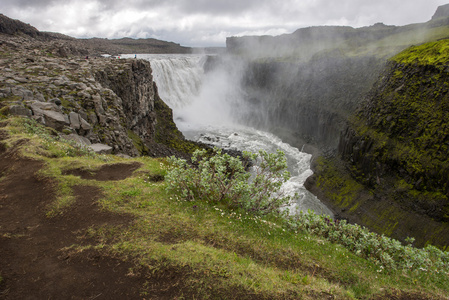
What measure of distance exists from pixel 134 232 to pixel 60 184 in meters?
4.91

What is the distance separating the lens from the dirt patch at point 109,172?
1159 centimetres

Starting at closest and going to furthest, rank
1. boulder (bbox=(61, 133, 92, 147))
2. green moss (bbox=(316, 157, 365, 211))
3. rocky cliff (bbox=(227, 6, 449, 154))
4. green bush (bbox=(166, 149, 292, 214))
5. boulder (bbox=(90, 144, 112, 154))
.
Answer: green bush (bbox=(166, 149, 292, 214)) → boulder (bbox=(61, 133, 92, 147)) → boulder (bbox=(90, 144, 112, 154)) → green moss (bbox=(316, 157, 365, 211)) → rocky cliff (bbox=(227, 6, 449, 154))

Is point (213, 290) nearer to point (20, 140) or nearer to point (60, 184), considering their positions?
point (60, 184)

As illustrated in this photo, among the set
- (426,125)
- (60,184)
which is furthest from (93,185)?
(426,125)

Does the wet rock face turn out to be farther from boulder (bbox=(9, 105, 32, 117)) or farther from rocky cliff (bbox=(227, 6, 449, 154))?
rocky cliff (bbox=(227, 6, 449, 154))

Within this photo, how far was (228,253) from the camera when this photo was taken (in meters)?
7.10

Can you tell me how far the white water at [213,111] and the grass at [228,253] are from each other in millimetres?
26780

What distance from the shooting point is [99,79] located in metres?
31.7

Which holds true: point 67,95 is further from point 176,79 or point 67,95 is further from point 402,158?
point 176,79

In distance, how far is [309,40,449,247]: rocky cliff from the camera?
84.5 feet

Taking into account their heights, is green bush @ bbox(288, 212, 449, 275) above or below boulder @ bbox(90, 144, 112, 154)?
below

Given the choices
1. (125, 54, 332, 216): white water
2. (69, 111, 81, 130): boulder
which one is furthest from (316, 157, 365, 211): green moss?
(69, 111, 81, 130): boulder

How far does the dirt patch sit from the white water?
26.8m

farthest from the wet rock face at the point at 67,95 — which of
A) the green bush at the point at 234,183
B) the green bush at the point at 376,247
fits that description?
the green bush at the point at 376,247
